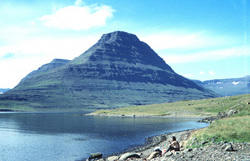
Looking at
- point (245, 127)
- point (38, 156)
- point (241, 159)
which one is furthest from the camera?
point (38, 156)

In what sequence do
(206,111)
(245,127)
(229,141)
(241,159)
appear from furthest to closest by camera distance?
(206,111), (245,127), (229,141), (241,159)

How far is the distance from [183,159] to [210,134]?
2066 centimetres

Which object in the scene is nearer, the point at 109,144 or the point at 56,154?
the point at 56,154

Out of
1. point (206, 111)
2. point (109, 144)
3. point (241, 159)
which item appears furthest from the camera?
point (206, 111)

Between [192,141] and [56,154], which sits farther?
[56,154]

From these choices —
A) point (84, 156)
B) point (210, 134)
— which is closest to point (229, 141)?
point (210, 134)

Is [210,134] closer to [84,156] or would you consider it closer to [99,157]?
[99,157]

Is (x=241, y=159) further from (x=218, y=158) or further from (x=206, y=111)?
(x=206, y=111)

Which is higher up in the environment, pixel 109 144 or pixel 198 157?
pixel 198 157

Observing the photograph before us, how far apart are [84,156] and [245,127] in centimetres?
3556

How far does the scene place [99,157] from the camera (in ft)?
191

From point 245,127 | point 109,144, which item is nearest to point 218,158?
point 245,127

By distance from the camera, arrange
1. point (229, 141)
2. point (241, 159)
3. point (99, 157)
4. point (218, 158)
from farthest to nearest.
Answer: point (99, 157)
point (229, 141)
point (218, 158)
point (241, 159)

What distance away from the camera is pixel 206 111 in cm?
19912
